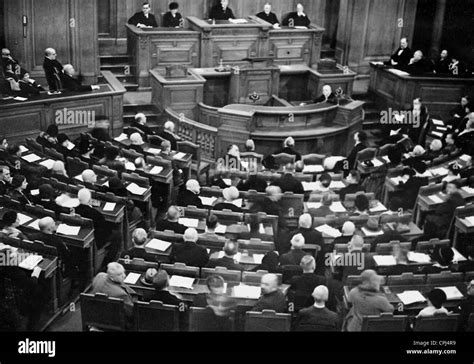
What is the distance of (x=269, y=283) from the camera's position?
24.3 ft

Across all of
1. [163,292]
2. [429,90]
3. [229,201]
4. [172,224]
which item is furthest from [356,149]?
[163,292]

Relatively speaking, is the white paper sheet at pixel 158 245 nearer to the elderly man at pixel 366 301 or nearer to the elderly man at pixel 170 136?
the elderly man at pixel 366 301

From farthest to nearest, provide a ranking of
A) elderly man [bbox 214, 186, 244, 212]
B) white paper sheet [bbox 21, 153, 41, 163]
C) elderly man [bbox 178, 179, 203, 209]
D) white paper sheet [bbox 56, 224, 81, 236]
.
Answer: white paper sheet [bbox 21, 153, 41, 163] < elderly man [bbox 178, 179, 203, 209] < elderly man [bbox 214, 186, 244, 212] < white paper sheet [bbox 56, 224, 81, 236]

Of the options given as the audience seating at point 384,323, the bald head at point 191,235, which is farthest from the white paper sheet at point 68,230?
the audience seating at point 384,323

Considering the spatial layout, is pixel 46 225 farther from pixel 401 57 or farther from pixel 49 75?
pixel 401 57

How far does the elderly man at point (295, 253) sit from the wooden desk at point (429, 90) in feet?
24.9

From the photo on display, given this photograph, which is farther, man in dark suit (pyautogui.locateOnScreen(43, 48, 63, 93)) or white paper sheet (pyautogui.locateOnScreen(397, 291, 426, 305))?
man in dark suit (pyautogui.locateOnScreen(43, 48, 63, 93))

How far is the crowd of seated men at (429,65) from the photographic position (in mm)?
15578

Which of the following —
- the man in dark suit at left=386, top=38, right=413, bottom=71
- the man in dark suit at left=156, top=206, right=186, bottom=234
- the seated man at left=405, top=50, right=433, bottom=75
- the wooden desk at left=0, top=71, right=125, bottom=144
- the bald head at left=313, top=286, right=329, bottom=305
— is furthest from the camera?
the man in dark suit at left=386, top=38, right=413, bottom=71

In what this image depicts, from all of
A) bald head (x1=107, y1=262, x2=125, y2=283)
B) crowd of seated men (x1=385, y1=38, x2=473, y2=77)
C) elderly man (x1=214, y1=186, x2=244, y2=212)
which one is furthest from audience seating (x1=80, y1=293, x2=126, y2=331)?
crowd of seated men (x1=385, y1=38, x2=473, y2=77)

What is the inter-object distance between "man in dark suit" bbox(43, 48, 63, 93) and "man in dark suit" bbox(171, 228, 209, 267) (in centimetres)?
567

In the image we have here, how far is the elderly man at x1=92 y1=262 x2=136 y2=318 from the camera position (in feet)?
24.7

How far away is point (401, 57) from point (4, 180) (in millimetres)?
9944

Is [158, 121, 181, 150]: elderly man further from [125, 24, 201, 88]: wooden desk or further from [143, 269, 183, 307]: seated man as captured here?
[143, 269, 183, 307]: seated man
